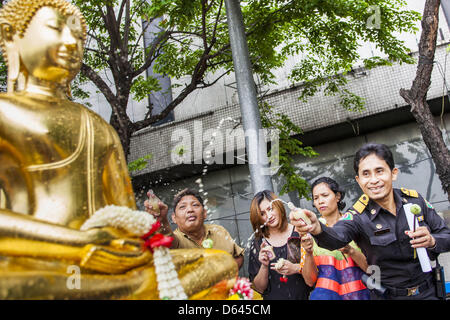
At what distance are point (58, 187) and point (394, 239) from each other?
184 cm

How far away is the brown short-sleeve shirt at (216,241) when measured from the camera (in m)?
3.10

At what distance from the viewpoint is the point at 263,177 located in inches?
157

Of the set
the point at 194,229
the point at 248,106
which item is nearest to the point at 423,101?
the point at 248,106

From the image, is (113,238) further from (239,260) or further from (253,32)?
(253,32)

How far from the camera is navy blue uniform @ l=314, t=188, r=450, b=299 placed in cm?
228

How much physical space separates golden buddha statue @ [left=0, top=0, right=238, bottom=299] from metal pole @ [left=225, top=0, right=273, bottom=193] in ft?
6.82

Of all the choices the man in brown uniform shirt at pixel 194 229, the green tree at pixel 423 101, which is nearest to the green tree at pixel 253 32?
the green tree at pixel 423 101

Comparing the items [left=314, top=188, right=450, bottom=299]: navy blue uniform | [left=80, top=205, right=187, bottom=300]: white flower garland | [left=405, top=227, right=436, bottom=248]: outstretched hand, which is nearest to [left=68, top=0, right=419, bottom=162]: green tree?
[left=314, top=188, right=450, bottom=299]: navy blue uniform

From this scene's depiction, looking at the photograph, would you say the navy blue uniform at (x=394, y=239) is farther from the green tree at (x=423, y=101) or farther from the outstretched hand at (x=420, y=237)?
the green tree at (x=423, y=101)

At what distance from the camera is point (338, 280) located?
273cm

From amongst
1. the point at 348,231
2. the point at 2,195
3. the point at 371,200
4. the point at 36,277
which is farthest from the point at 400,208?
the point at 2,195

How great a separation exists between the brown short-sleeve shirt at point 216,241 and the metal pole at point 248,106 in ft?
2.55

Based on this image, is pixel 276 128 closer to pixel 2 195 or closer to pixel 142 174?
pixel 142 174

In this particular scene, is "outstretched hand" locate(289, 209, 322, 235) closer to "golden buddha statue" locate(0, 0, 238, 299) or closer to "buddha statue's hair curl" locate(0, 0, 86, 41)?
"golden buddha statue" locate(0, 0, 238, 299)
